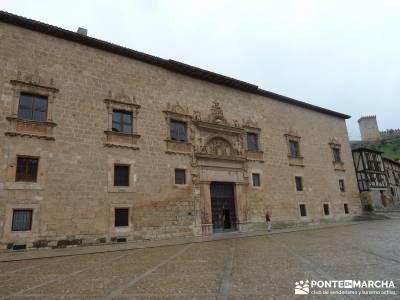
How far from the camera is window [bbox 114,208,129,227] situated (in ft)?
43.7

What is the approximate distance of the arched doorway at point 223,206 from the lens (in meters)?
16.9

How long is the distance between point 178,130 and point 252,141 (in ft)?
19.9

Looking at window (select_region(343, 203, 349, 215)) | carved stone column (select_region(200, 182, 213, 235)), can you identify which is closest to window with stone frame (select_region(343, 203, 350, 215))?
window (select_region(343, 203, 349, 215))

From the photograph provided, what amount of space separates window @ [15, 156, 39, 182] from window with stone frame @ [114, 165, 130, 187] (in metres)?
3.49

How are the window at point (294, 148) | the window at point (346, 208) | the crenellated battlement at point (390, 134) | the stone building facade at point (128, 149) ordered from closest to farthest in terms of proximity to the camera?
1. the stone building facade at point (128, 149)
2. the window at point (294, 148)
3. the window at point (346, 208)
4. the crenellated battlement at point (390, 134)

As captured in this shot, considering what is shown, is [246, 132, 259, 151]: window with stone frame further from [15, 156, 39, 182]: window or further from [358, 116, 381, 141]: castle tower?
[358, 116, 381, 141]: castle tower

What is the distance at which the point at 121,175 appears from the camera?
14.1 metres

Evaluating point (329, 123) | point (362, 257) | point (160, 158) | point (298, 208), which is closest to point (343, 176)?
point (329, 123)

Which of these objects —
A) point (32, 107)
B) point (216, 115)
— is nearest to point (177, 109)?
point (216, 115)

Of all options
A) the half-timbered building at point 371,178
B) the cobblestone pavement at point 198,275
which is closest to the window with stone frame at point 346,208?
the half-timbered building at point 371,178

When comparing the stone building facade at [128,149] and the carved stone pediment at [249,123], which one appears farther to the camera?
the carved stone pediment at [249,123]

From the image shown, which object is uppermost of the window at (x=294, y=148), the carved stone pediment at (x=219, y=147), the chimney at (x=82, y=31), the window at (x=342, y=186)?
the chimney at (x=82, y=31)

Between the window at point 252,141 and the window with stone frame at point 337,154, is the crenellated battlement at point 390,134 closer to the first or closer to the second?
the window with stone frame at point 337,154

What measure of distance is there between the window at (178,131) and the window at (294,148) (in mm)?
9618
